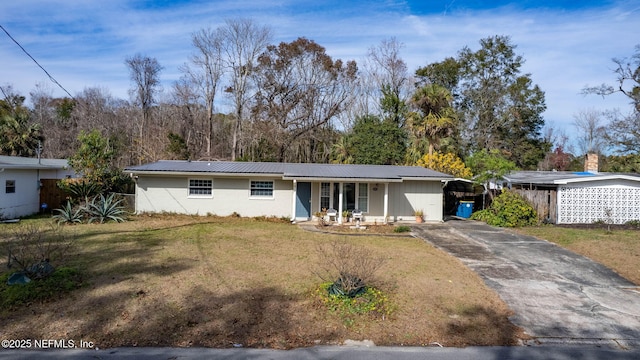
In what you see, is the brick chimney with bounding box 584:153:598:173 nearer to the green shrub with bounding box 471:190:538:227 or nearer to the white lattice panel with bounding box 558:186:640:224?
the white lattice panel with bounding box 558:186:640:224

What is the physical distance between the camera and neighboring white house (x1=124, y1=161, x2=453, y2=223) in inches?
711

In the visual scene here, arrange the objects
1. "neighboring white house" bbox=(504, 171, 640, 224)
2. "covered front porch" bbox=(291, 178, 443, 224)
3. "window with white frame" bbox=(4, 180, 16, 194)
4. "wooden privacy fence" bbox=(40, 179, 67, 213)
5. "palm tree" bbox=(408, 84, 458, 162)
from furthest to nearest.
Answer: "palm tree" bbox=(408, 84, 458, 162) < "wooden privacy fence" bbox=(40, 179, 67, 213) < "neighboring white house" bbox=(504, 171, 640, 224) < "covered front porch" bbox=(291, 178, 443, 224) < "window with white frame" bbox=(4, 180, 16, 194)

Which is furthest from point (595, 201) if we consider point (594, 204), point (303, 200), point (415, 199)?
point (303, 200)

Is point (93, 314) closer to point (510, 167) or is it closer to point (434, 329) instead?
point (434, 329)

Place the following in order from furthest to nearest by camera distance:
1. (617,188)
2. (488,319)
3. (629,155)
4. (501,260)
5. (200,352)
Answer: (629,155) < (617,188) < (501,260) < (488,319) < (200,352)

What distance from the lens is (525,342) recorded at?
6.09 metres

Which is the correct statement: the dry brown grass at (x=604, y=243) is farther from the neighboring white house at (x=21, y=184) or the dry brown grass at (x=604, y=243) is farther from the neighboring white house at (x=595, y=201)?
the neighboring white house at (x=21, y=184)

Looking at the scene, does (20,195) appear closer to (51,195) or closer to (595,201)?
(51,195)

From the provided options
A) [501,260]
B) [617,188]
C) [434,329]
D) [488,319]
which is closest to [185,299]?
[434,329]

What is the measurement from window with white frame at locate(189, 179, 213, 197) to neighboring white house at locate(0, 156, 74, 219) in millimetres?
7064

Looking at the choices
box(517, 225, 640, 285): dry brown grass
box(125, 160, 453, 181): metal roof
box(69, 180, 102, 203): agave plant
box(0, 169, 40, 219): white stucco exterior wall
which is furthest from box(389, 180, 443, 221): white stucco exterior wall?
box(0, 169, 40, 219): white stucco exterior wall

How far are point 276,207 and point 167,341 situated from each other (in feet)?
42.2

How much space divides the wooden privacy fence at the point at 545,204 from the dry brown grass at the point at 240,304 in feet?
30.2

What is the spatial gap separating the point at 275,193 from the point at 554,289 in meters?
12.4
